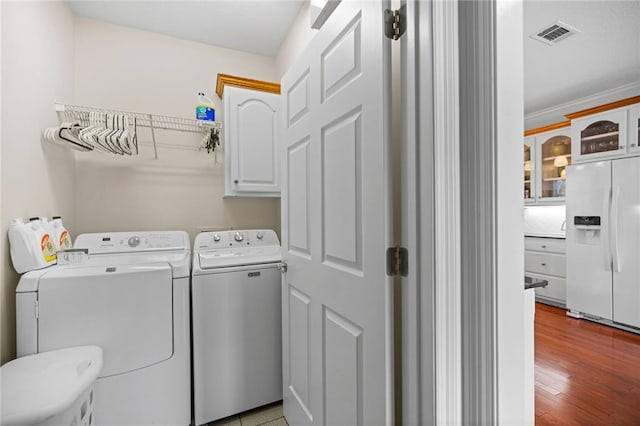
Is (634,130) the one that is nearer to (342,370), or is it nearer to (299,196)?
(299,196)

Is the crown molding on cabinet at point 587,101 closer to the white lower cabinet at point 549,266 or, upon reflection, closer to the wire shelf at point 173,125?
the white lower cabinet at point 549,266

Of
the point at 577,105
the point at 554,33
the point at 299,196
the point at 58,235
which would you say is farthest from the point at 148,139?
the point at 577,105

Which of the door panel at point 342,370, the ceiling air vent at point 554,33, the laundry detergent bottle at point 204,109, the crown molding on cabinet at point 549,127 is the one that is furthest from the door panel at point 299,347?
the crown molding on cabinet at point 549,127

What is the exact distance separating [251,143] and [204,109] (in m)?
0.44

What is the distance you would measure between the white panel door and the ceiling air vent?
2072mm

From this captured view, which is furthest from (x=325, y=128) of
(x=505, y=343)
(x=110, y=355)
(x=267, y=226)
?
(x=267, y=226)

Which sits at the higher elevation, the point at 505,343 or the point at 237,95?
the point at 237,95

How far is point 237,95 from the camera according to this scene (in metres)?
2.23

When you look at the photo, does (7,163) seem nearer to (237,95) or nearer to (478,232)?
(237,95)

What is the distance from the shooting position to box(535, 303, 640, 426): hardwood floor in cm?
178

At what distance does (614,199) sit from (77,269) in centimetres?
446

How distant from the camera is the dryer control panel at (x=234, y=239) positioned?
7.10 ft

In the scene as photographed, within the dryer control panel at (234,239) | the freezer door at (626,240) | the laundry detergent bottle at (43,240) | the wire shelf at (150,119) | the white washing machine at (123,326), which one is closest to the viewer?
the white washing machine at (123,326)

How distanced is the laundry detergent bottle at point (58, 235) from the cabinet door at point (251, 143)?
40.0 inches
